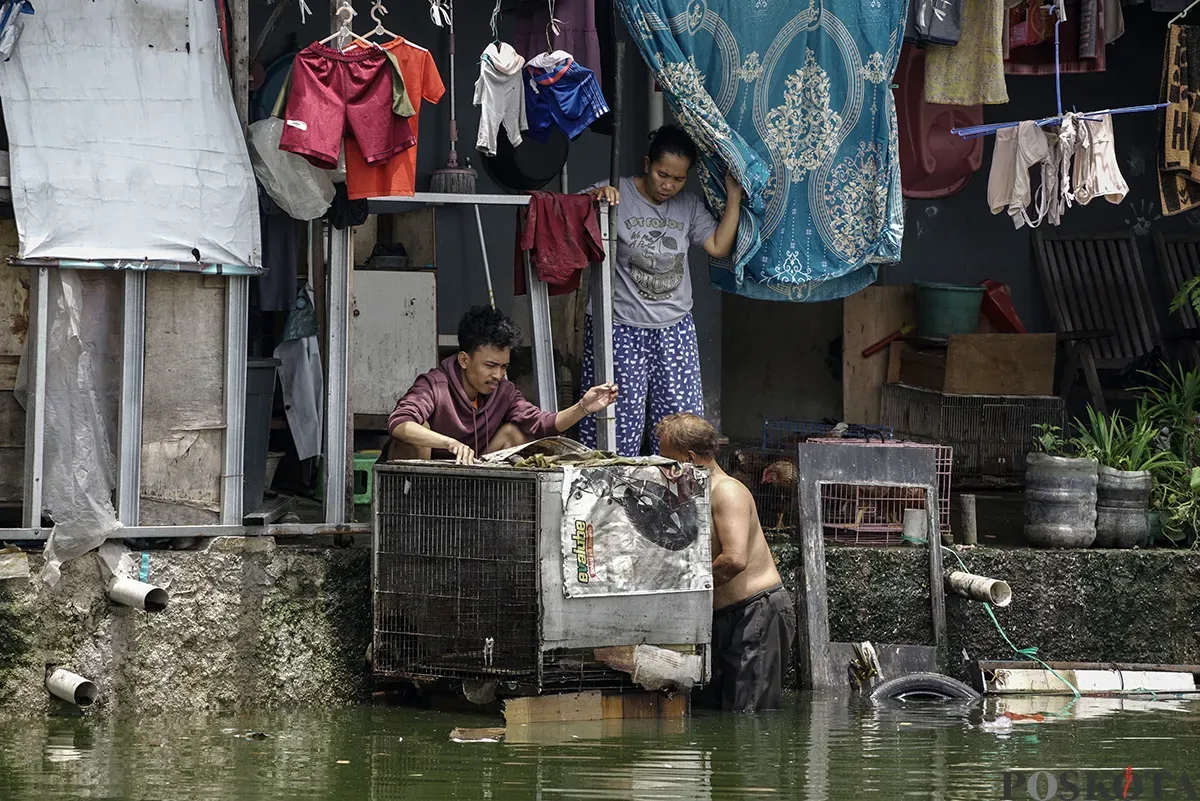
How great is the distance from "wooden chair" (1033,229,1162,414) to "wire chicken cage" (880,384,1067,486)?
0.98 metres

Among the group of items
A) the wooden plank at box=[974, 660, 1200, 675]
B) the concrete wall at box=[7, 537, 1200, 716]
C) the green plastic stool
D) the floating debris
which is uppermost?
the green plastic stool

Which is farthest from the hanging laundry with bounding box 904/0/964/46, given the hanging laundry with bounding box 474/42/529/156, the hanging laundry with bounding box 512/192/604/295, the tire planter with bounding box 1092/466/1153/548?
the tire planter with bounding box 1092/466/1153/548

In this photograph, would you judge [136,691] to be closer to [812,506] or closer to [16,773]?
[16,773]

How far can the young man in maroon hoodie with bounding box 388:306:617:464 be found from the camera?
7.91 metres

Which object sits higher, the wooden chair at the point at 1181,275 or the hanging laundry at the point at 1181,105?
the hanging laundry at the point at 1181,105

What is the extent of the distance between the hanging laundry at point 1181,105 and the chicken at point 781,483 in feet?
9.12

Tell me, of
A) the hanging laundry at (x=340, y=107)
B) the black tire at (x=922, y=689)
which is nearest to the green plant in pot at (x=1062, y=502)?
the black tire at (x=922, y=689)

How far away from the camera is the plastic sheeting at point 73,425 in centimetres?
746

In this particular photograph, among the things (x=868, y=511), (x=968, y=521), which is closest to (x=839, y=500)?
(x=868, y=511)

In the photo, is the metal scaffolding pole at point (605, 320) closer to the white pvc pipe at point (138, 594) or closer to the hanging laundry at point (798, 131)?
the hanging laundry at point (798, 131)

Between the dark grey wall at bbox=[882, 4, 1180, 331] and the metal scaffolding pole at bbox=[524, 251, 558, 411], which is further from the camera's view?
the dark grey wall at bbox=[882, 4, 1180, 331]

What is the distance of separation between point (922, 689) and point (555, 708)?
225cm

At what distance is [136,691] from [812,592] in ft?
11.6

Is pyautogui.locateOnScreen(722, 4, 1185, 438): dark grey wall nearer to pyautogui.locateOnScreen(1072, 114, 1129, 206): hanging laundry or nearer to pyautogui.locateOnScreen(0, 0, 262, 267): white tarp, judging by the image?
pyautogui.locateOnScreen(1072, 114, 1129, 206): hanging laundry
